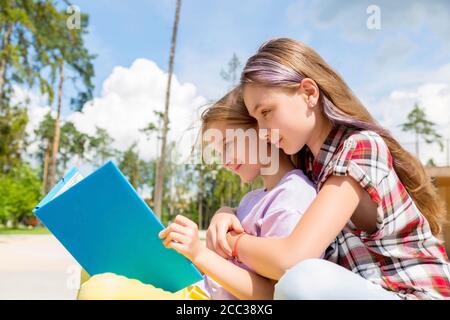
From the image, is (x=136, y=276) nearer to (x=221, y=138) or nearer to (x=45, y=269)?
(x=221, y=138)

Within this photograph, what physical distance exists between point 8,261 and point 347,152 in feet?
31.1

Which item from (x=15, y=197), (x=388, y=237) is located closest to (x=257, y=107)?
(x=388, y=237)

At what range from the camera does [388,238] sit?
1397 millimetres

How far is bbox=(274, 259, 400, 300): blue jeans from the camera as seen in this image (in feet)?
3.69

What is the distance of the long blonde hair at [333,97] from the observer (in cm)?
150

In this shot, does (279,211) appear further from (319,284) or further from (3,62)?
(3,62)

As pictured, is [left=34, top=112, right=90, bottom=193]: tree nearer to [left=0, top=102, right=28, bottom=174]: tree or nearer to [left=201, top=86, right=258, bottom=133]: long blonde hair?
[left=0, top=102, right=28, bottom=174]: tree

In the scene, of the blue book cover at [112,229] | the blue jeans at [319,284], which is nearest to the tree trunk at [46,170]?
the blue book cover at [112,229]

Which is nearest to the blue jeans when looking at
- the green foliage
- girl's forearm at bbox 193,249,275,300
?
girl's forearm at bbox 193,249,275,300

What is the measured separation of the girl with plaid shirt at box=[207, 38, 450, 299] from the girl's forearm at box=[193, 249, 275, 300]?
0.18 feet

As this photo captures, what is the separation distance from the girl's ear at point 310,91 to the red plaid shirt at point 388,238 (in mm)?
152

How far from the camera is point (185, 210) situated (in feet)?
120

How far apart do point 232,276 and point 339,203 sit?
0.36 m

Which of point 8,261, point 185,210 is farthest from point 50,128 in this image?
point 8,261
